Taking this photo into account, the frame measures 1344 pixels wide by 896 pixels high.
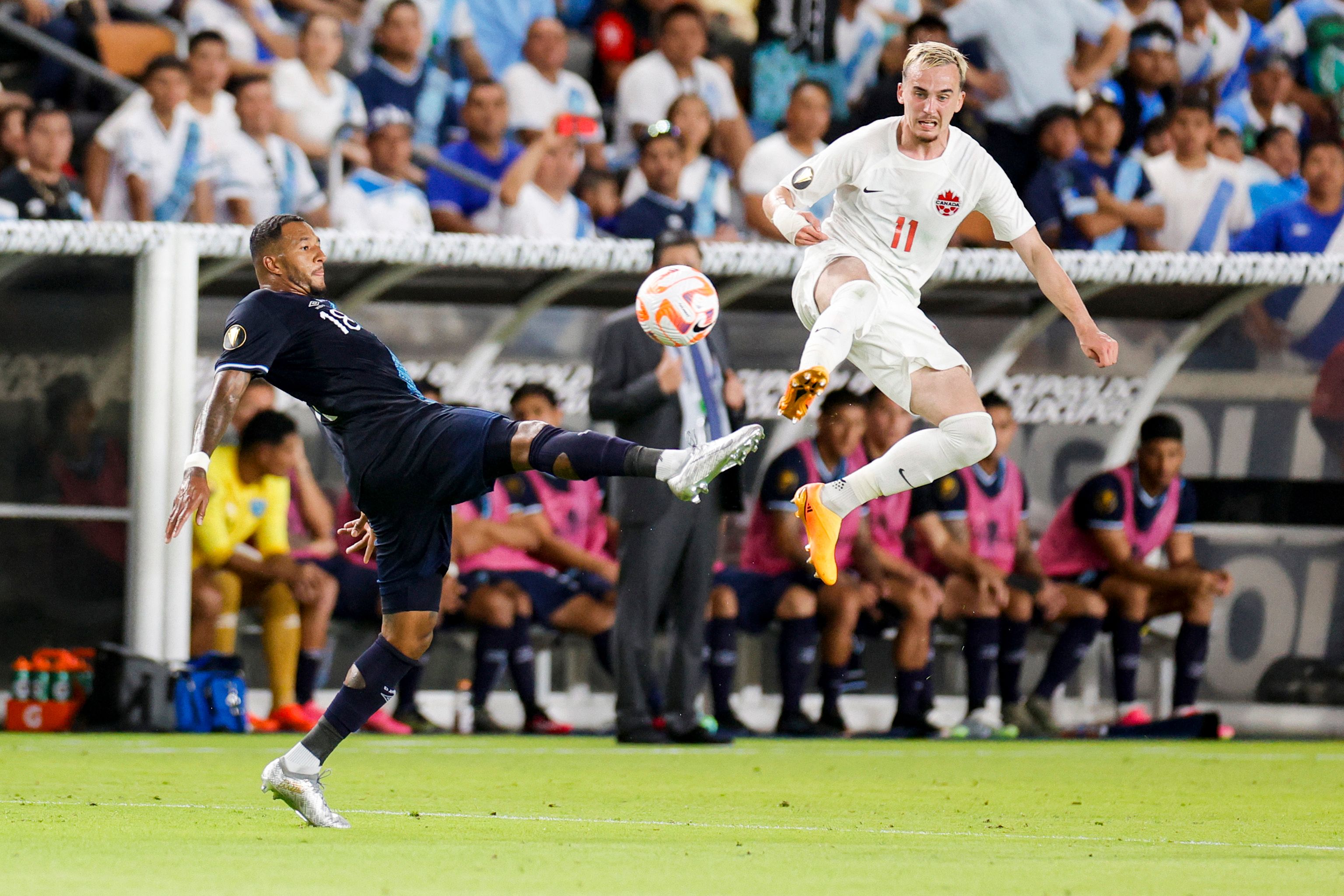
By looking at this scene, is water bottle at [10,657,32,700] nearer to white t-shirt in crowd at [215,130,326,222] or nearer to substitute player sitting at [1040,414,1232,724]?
white t-shirt in crowd at [215,130,326,222]

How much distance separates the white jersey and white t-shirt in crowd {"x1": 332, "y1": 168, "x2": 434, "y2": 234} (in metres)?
4.84

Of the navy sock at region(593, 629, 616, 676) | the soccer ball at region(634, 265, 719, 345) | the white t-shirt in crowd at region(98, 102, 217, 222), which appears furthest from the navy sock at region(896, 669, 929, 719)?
the white t-shirt in crowd at region(98, 102, 217, 222)

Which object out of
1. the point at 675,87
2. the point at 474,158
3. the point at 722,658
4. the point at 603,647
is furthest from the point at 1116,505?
the point at 474,158

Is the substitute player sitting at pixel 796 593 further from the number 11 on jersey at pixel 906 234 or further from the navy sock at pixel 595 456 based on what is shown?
the navy sock at pixel 595 456

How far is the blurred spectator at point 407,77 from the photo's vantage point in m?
12.4

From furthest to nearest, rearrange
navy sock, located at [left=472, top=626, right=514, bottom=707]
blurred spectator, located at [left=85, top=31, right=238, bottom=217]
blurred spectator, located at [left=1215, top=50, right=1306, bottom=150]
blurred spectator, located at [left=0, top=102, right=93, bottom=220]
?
1. blurred spectator, located at [left=1215, top=50, right=1306, bottom=150]
2. blurred spectator, located at [left=85, top=31, right=238, bottom=217]
3. navy sock, located at [left=472, top=626, right=514, bottom=707]
4. blurred spectator, located at [left=0, top=102, right=93, bottom=220]

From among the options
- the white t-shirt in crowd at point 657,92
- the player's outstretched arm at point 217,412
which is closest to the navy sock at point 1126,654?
the white t-shirt in crowd at point 657,92

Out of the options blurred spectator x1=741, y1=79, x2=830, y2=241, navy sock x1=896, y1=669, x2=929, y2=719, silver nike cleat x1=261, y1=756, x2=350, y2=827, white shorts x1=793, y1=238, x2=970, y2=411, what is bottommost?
navy sock x1=896, y1=669, x2=929, y2=719

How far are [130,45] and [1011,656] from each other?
20.0 ft

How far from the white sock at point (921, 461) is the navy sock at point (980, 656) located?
182 inches

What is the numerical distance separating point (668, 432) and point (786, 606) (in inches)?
72.3

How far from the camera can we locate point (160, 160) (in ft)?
36.0

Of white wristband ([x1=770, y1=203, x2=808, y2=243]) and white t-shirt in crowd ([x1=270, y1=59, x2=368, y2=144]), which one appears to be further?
white t-shirt in crowd ([x1=270, y1=59, x2=368, y2=144])

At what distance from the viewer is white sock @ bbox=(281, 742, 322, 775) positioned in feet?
19.2
